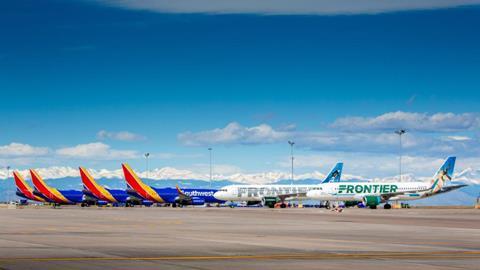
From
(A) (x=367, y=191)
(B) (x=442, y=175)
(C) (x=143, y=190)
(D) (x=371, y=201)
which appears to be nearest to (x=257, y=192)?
(A) (x=367, y=191)

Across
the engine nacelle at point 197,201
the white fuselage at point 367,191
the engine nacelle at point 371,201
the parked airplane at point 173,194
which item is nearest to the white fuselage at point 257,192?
the parked airplane at point 173,194

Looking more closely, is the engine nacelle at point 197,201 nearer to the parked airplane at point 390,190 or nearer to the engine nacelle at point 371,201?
the parked airplane at point 390,190

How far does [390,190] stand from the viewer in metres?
163

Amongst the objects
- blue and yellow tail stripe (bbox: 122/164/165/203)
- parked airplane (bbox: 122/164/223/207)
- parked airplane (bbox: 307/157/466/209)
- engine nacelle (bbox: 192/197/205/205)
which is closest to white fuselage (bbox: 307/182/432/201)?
parked airplane (bbox: 307/157/466/209)

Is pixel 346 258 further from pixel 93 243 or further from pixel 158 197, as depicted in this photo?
pixel 158 197

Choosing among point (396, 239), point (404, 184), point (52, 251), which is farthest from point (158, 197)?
point (52, 251)

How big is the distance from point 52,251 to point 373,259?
12611 millimetres

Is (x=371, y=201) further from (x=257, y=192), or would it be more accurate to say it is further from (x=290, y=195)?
(x=257, y=192)

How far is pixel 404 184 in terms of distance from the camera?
164500mm

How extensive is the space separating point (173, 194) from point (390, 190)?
170ft

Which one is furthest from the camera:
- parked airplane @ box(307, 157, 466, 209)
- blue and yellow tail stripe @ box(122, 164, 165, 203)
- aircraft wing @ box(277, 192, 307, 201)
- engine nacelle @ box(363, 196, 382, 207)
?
blue and yellow tail stripe @ box(122, 164, 165, 203)

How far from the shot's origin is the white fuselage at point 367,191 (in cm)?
16225

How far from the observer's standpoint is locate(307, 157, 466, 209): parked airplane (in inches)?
6329

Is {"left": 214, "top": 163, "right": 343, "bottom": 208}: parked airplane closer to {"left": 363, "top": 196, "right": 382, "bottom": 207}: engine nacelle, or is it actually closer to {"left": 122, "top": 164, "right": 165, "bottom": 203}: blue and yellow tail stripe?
{"left": 122, "top": 164, "right": 165, "bottom": 203}: blue and yellow tail stripe
